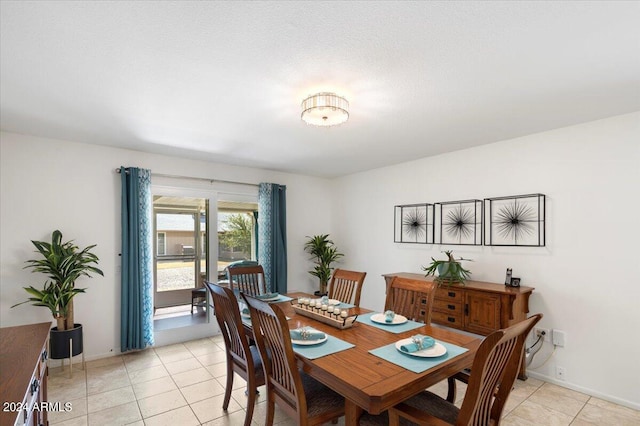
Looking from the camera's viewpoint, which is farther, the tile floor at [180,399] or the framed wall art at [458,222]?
the framed wall art at [458,222]

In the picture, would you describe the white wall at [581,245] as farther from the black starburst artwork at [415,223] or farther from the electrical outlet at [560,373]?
the black starburst artwork at [415,223]

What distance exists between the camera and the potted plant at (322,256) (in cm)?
530

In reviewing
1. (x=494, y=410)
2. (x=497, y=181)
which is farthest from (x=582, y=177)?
(x=494, y=410)

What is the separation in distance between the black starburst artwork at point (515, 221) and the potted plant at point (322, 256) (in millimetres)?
2630

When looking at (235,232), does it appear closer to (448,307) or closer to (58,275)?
(58,275)

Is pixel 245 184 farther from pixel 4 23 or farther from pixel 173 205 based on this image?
pixel 4 23

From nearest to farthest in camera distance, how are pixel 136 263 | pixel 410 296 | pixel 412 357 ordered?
pixel 412 357 < pixel 410 296 < pixel 136 263

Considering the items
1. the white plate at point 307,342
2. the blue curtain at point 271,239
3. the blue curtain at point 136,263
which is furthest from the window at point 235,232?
the white plate at point 307,342

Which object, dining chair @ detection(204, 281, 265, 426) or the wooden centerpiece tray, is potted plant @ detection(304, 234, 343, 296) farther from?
dining chair @ detection(204, 281, 265, 426)

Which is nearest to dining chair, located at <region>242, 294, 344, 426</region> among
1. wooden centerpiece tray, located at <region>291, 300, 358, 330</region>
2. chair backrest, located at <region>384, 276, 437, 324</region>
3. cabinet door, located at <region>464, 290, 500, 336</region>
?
wooden centerpiece tray, located at <region>291, 300, 358, 330</region>

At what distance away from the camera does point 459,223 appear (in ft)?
12.8

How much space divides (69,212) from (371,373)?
3.73 meters

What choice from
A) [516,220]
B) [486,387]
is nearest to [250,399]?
[486,387]

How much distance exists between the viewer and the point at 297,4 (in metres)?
1.44
